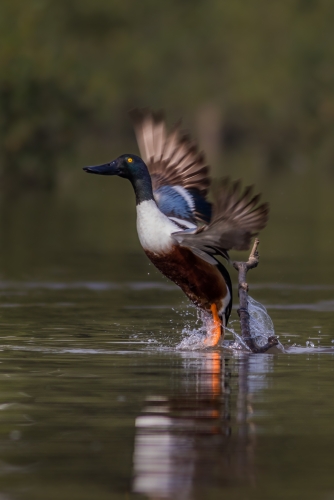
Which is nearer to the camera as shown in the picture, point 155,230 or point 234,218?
point 234,218

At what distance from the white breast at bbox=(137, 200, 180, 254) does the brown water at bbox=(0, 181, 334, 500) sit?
71 cm

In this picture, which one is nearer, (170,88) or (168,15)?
(170,88)

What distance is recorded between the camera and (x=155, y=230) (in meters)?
10.1

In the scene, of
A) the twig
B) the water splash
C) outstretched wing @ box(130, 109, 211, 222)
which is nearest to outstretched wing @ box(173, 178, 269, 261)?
the twig

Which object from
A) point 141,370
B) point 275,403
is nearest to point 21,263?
point 141,370

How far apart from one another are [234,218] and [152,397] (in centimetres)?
202

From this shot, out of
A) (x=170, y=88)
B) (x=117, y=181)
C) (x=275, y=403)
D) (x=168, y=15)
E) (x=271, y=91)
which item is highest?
(x=168, y=15)

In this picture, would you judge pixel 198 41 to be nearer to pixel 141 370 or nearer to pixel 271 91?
pixel 271 91

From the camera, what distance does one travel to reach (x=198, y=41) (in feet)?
326

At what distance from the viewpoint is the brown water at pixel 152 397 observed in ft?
20.1

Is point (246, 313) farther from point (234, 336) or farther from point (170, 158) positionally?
point (170, 158)

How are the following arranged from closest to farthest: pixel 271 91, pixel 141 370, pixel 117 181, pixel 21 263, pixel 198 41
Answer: pixel 141 370
pixel 21 263
pixel 117 181
pixel 271 91
pixel 198 41

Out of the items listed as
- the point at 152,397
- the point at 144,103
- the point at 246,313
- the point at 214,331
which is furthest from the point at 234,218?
the point at 144,103

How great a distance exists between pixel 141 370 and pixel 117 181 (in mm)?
39900
